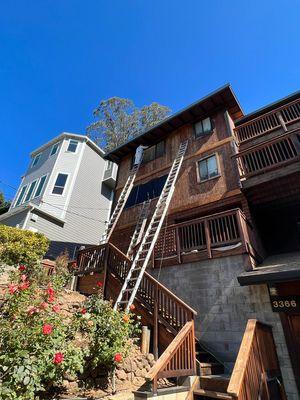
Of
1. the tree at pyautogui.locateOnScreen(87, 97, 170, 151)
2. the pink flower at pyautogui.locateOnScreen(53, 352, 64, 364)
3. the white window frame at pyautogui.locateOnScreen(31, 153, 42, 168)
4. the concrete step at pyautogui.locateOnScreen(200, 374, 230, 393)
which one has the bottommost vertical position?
the concrete step at pyautogui.locateOnScreen(200, 374, 230, 393)

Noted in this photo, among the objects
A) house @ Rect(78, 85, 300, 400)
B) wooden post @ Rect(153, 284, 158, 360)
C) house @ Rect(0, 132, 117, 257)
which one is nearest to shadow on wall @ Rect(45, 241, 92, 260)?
house @ Rect(0, 132, 117, 257)

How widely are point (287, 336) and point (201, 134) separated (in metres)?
10.2

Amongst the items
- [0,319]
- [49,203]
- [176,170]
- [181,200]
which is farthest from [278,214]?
[49,203]

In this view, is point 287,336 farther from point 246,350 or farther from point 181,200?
point 181,200

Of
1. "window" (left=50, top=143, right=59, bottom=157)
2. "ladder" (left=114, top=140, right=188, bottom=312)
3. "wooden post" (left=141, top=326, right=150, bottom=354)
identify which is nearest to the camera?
"wooden post" (left=141, top=326, right=150, bottom=354)

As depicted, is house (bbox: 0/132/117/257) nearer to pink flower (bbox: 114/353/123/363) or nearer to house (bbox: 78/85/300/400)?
house (bbox: 78/85/300/400)

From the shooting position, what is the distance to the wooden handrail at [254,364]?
3867mm

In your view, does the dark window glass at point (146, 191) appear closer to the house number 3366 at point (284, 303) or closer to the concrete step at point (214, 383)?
the house number 3366 at point (284, 303)

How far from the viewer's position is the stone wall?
6492 millimetres

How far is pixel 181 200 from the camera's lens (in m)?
11.9

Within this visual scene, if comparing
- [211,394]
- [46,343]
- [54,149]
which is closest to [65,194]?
[54,149]

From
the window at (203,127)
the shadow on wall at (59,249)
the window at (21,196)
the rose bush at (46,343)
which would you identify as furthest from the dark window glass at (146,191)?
the window at (21,196)

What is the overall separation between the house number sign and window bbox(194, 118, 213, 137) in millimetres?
9135

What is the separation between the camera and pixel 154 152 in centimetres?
1543
